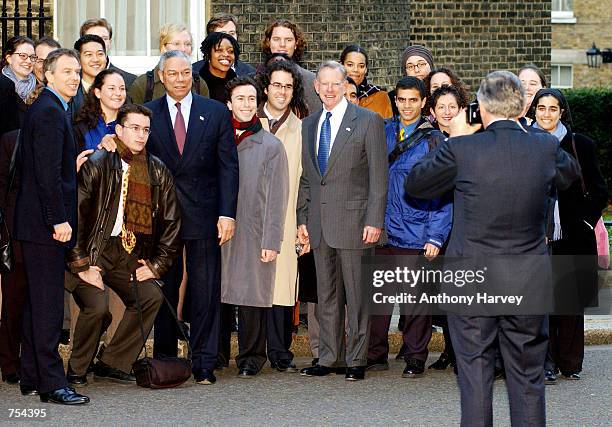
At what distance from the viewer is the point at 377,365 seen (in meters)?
10.1

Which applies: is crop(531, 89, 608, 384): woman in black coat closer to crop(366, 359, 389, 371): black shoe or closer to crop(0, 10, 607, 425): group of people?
crop(0, 10, 607, 425): group of people

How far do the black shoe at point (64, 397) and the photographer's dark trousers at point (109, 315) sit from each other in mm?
639

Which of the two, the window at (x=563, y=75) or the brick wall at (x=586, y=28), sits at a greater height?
the brick wall at (x=586, y=28)

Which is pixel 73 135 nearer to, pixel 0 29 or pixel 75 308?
pixel 75 308

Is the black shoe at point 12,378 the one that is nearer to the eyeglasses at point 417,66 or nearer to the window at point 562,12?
the eyeglasses at point 417,66

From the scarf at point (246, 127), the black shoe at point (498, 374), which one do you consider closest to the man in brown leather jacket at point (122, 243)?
the scarf at point (246, 127)

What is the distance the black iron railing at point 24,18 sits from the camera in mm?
14078

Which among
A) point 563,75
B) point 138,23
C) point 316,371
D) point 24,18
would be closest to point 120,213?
point 316,371

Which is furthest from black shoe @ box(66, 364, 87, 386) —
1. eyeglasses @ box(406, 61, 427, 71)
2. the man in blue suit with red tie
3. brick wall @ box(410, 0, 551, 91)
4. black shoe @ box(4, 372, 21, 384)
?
brick wall @ box(410, 0, 551, 91)

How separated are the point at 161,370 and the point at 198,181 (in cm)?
130

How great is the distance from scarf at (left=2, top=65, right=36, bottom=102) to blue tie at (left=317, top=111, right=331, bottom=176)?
6.89 ft

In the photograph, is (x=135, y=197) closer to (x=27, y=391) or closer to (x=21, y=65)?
(x=27, y=391)

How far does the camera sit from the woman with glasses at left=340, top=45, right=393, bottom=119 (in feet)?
36.1

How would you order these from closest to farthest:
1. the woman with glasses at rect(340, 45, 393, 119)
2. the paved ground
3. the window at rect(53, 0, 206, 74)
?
the paved ground
the woman with glasses at rect(340, 45, 393, 119)
the window at rect(53, 0, 206, 74)
